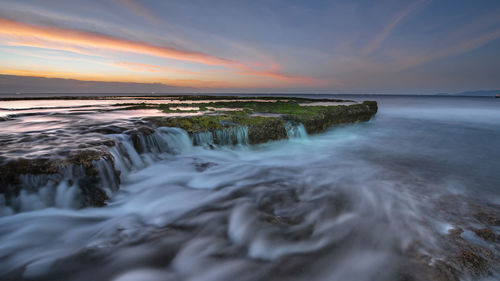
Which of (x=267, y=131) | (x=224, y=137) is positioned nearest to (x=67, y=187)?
(x=224, y=137)

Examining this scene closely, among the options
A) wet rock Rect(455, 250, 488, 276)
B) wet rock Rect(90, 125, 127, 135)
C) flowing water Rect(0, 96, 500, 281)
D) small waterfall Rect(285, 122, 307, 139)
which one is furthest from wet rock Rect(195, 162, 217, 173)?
wet rock Rect(455, 250, 488, 276)

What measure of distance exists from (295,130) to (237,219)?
6.50 m

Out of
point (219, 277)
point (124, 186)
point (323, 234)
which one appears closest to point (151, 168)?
point (124, 186)

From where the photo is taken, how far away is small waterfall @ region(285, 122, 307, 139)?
9.13 m

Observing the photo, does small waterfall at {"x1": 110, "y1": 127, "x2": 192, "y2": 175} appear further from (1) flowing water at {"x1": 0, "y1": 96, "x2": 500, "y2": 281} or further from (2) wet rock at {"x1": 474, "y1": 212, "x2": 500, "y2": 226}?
(2) wet rock at {"x1": 474, "y1": 212, "x2": 500, "y2": 226}

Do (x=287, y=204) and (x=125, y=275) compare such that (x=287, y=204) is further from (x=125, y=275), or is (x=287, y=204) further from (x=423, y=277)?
(x=125, y=275)

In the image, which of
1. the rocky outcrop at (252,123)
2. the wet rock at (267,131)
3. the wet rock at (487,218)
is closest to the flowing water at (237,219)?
the wet rock at (487,218)

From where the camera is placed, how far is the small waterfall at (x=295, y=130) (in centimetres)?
913

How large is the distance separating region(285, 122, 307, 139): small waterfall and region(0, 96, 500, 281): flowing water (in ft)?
9.23

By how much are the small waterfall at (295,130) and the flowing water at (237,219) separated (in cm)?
281

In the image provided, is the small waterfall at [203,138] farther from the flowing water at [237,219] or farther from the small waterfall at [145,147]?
the flowing water at [237,219]

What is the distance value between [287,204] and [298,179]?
4.68 feet

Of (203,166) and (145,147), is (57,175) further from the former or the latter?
(203,166)

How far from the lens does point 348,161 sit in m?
7.09
